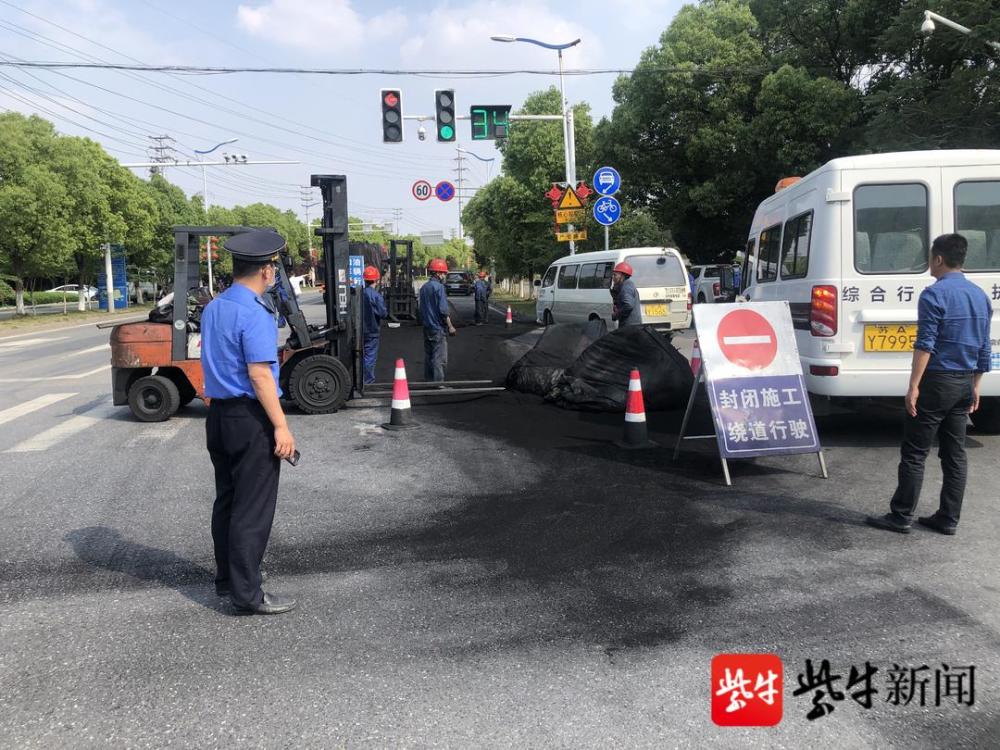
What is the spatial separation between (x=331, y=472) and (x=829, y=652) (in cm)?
455

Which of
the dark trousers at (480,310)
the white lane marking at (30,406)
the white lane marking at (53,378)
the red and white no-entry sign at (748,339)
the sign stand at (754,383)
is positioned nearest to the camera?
the sign stand at (754,383)

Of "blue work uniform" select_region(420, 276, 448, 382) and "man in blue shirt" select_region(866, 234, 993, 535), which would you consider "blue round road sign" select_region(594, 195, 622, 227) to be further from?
"man in blue shirt" select_region(866, 234, 993, 535)

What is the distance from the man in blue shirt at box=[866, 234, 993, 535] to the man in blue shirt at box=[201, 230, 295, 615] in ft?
12.4

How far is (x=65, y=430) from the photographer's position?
29.2 feet

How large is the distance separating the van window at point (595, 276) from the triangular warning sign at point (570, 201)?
1768 millimetres

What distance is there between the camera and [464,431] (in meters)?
8.42

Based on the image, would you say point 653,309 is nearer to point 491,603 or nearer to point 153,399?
point 153,399

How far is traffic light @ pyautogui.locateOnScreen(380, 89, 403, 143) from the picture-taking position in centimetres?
1866

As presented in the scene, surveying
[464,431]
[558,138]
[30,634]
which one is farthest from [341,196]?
[558,138]

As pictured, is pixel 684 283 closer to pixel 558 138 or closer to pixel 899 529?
pixel 899 529

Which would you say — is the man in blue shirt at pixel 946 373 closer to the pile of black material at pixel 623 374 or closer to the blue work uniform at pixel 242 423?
the blue work uniform at pixel 242 423

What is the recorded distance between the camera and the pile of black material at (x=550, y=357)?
10.2 metres

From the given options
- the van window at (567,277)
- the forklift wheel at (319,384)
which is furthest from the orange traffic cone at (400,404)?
the van window at (567,277)

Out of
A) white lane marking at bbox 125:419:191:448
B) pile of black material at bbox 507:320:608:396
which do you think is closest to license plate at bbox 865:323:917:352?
pile of black material at bbox 507:320:608:396
